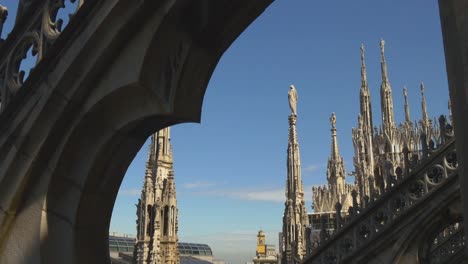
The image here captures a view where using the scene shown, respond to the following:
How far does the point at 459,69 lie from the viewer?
1.59 meters

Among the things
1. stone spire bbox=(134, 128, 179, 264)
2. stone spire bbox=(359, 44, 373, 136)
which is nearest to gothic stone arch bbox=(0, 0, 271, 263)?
stone spire bbox=(134, 128, 179, 264)

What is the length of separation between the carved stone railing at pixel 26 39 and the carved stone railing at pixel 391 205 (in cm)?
682

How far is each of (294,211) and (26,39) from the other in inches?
729

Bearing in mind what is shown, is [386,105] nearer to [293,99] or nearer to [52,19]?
[293,99]

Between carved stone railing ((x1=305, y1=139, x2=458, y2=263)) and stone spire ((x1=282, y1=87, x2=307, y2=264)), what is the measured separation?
10.2 m

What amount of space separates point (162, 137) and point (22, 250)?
18.7 m

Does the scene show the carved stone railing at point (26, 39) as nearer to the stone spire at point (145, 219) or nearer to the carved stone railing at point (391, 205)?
the carved stone railing at point (391, 205)

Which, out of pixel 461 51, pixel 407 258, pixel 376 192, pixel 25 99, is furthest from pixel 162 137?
pixel 461 51

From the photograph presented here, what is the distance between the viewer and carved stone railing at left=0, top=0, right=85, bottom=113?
126 inches

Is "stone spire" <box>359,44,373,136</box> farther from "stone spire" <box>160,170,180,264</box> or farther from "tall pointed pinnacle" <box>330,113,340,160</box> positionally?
"stone spire" <box>160,170,180,264</box>

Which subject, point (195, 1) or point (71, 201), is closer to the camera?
point (195, 1)

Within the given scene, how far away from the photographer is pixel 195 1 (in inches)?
105

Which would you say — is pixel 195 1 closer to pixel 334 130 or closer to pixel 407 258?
pixel 407 258

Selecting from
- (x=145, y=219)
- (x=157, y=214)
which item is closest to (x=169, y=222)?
(x=157, y=214)
